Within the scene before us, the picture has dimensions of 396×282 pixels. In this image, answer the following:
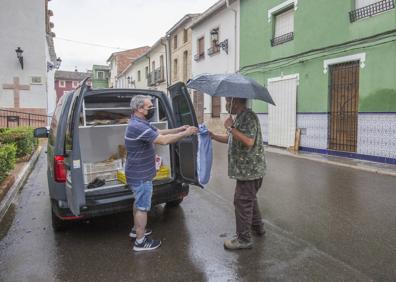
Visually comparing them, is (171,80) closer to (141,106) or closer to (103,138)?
(103,138)

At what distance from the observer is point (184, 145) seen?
467 centimetres

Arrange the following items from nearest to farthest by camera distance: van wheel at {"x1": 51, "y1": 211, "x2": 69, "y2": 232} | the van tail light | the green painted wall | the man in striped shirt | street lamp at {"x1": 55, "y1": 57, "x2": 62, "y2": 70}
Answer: the man in striped shirt → the van tail light → van wheel at {"x1": 51, "y1": 211, "x2": 69, "y2": 232} → the green painted wall → street lamp at {"x1": 55, "y1": 57, "x2": 62, "y2": 70}

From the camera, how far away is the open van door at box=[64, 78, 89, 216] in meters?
3.69

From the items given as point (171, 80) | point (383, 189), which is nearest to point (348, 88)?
point (383, 189)

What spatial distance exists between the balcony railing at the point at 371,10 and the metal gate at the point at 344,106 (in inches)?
46.3

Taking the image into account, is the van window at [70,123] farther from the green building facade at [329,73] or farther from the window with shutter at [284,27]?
the window with shutter at [284,27]

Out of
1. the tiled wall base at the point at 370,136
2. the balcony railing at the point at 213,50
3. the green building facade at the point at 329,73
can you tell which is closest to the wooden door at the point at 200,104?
the balcony railing at the point at 213,50

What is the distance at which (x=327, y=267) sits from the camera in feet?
11.0

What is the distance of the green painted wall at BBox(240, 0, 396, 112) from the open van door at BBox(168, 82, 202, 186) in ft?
20.3

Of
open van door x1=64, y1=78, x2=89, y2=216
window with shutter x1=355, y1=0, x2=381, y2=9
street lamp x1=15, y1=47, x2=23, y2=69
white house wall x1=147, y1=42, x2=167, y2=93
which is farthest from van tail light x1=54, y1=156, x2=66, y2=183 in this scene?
white house wall x1=147, y1=42, x2=167, y2=93

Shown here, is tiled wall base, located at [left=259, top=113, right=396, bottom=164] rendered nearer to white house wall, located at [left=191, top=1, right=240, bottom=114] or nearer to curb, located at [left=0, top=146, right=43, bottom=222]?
white house wall, located at [left=191, top=1, right=240, bottom=114]

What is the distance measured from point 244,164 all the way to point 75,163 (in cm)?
170

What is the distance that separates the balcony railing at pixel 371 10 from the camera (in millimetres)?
8734

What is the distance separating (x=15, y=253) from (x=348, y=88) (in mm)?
9036
